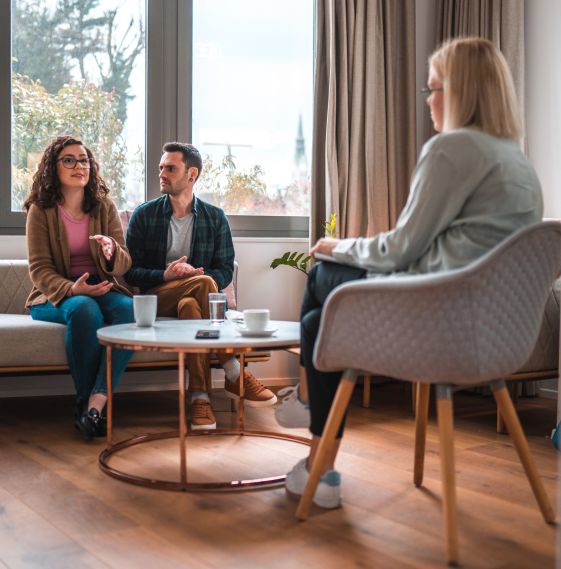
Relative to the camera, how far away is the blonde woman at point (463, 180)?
1.37 m

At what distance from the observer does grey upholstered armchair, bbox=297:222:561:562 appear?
4.26 ft

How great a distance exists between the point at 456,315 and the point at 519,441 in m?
0.42

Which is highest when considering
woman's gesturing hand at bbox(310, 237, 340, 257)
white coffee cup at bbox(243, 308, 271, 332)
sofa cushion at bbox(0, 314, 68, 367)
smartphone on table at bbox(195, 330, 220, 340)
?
woman's gesturing hand at bbox(310, 237, 340, 257)

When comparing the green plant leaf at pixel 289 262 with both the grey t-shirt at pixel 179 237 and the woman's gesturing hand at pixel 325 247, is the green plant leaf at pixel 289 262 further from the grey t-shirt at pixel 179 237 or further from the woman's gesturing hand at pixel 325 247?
the woman's gesturing hand at pixel 325 247

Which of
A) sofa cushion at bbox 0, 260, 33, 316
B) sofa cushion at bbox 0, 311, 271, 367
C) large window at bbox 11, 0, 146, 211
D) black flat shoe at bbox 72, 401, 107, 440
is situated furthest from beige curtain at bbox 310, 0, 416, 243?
black flat shoe at bbox 72, 401, 107, 440

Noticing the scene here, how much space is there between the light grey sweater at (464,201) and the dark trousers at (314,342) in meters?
0.20

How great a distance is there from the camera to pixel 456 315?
1300mm

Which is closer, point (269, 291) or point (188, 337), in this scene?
point (188, 337)

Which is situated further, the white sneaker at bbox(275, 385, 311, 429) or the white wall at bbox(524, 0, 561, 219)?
the white wall at bbox(524, 0, 561, 219)

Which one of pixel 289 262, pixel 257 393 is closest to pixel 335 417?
pixel 257 393

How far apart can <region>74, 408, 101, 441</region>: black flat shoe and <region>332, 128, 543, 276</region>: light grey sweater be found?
1.35 metres

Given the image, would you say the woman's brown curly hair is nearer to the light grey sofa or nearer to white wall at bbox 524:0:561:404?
the light grey sofa

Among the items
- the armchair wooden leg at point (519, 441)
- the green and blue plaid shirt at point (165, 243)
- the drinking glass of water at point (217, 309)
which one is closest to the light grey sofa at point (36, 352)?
the drinking glass of water at point (217, 309)

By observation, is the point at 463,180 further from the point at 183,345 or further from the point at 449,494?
the point at 183,345
